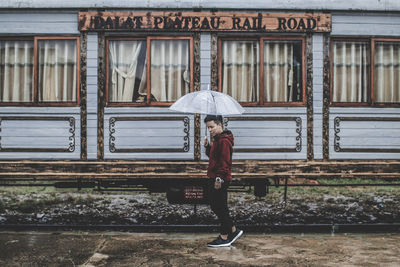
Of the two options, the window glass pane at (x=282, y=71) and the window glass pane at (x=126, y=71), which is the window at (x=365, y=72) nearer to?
the window glass pane at (x=282, y=71)

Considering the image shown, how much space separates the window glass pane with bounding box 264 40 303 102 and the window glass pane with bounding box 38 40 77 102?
3.12 meters

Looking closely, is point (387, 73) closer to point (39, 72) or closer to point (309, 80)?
point (309, 80)

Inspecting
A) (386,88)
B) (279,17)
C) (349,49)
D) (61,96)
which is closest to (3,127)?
(61,96)

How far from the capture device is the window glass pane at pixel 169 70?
22.4 ft

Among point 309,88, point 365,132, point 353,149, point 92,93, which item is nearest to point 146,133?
point 92,93

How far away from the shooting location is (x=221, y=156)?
535 centimetres

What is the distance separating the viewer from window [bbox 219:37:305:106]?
22.5 feet

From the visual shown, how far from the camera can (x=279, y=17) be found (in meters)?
6.69

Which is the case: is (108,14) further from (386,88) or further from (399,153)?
(399,153)

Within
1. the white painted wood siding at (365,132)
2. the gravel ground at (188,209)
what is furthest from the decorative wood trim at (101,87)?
the white painted wood siding at (365,132)

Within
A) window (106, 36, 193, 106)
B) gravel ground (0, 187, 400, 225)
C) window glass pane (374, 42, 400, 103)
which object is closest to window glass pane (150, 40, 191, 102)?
window (106, 36, 193, 106)

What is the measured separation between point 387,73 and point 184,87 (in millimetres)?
3354

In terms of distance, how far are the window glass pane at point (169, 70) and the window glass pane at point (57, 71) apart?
4.21ft

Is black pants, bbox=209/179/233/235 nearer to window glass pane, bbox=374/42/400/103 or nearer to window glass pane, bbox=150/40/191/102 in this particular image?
window glass pane, bbox=150/40/191/102
